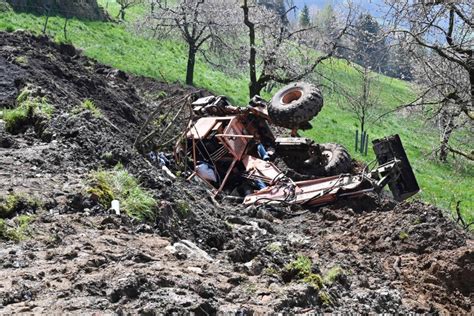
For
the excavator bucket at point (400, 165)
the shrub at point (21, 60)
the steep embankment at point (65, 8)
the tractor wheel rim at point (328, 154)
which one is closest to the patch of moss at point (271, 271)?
the excavator bucket at point (400, 165)

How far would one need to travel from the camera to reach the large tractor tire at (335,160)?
1184 cm

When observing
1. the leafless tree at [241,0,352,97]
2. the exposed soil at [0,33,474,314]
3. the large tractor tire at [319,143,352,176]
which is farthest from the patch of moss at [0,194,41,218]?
the leafless tree at [241,0,352,97]

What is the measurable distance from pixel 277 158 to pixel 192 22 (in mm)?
12989

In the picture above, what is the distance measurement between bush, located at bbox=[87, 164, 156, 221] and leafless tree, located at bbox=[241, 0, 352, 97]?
12890 millimetres

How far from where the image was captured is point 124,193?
657 centimetres

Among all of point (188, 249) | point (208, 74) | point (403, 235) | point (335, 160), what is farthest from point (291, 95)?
point (208, 74)

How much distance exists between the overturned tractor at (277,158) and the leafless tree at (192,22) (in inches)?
468

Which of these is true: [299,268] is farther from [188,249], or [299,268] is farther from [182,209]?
[182,209]

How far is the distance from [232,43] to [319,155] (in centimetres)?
1413

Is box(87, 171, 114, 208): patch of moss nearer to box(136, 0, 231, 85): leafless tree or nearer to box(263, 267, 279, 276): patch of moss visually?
box(263, 267, 279, 276): patch of moss

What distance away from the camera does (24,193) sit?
19.4 ft

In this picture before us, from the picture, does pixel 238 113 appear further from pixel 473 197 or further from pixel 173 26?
pixel 173 26

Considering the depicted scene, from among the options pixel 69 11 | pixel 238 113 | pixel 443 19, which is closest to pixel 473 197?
pixel 238 113

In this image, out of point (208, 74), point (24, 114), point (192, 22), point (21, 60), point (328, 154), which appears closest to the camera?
point (24, 114)
